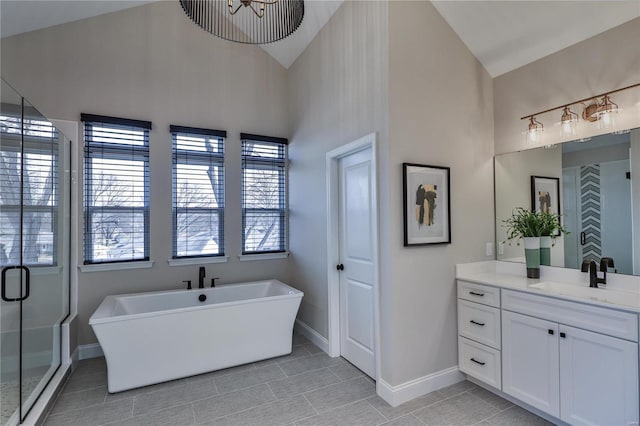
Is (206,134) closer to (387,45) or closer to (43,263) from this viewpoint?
(43,263)

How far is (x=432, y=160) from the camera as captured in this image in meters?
2.74

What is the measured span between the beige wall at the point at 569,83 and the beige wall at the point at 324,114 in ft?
4.26

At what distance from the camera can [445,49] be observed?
2.87m

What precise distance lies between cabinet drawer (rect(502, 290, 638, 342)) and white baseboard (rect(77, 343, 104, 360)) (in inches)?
155

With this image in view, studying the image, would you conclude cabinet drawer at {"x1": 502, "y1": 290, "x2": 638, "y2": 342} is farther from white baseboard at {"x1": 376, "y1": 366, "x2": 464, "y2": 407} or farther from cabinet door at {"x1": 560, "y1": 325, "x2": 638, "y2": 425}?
white baseboard at {"x1": 376, "y1": 366, "x2": 464, "y2": 407}

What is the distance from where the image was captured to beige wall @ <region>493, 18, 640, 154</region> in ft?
7.47

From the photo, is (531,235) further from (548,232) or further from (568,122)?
(568,122)

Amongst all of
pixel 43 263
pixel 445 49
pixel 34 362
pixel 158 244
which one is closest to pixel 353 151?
pixel 445 49

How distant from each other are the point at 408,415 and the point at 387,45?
277cm

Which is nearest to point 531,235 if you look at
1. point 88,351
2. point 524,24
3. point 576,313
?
point 576,313

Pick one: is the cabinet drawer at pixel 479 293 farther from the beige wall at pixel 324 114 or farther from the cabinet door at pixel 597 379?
the beige wall at pixel 324 114

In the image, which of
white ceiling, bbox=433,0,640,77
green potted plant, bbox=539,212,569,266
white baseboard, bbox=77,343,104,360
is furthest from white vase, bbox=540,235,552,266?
white baseboard, bbox=77,343,104,360

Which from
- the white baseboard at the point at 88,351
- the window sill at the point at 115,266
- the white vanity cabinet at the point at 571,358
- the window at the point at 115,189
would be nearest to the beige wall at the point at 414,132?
the white vanity cabinet at the point at 571,358

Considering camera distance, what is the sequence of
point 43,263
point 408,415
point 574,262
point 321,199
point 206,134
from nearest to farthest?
point 408,415 < point 574,262 < point 43,263 < point 321,199 < point 206,134
